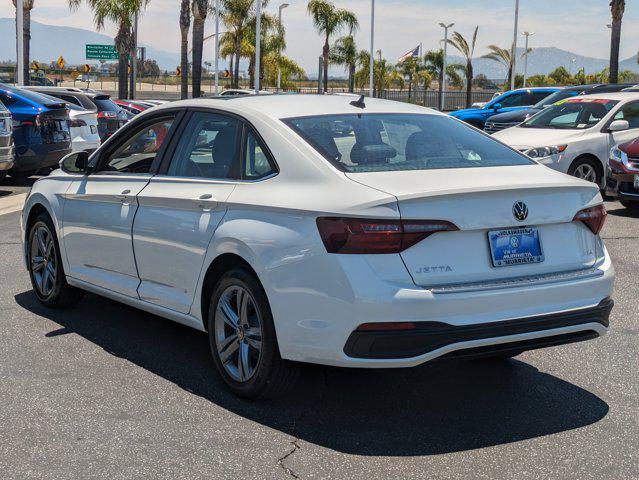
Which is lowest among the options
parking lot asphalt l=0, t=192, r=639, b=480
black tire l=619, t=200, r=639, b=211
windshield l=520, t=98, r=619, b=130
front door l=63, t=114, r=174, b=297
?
parking lot asphalt l=0, t=192, r=639, b=480

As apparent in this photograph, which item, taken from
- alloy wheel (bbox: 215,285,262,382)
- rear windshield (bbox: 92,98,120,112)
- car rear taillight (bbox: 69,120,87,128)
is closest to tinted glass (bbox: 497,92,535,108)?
rear windshield (bbox: 92,98,120,112)

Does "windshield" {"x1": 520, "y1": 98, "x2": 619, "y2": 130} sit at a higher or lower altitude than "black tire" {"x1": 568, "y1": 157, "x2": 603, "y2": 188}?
higher

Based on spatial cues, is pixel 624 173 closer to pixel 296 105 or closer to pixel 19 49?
pixel 296 105

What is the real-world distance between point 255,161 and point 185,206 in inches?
21.0

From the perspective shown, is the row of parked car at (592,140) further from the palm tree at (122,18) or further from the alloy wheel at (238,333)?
the palm tree at (122,18)

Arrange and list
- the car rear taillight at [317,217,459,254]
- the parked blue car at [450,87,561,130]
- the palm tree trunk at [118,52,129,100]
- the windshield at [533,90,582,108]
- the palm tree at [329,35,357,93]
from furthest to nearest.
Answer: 1. the palm tree at [329,35,357,93]
2. the palm tree trunk at [118,52,129,100]
3. the parked blue car at [450,87,561,130]
4. the windshield at [533,90,582,108]
5. the car rear taillight at [317,217,459,254]

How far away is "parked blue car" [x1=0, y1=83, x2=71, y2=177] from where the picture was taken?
52.2 ft

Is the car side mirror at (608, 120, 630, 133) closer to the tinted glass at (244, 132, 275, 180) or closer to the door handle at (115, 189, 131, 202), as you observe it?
the door handle at (115, 189, 131, 202)

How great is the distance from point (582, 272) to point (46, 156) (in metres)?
12.8

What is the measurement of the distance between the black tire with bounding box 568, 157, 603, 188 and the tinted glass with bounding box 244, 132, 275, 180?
1041cm

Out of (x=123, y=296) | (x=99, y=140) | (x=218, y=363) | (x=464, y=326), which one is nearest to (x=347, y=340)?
(x=464, y=326)

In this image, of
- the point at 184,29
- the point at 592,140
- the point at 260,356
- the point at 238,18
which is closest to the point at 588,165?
the point at 592,140

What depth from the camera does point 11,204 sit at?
14.1m

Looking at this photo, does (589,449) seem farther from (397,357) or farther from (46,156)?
(46,156)
